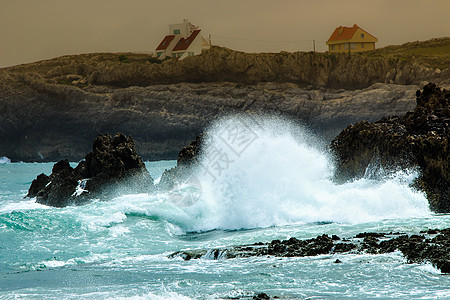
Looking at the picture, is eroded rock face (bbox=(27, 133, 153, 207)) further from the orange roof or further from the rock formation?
the orange roof

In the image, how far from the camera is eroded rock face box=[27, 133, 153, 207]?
30.5 metres

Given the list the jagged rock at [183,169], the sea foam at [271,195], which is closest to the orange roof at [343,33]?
the jagged rock at [183,169]

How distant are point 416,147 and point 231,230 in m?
7.51

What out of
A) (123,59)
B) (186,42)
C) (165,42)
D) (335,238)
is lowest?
(335,238)

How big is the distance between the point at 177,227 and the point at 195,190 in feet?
14.4

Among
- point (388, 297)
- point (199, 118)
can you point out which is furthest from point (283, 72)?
point (388, 297)

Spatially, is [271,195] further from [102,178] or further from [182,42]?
[182,42]

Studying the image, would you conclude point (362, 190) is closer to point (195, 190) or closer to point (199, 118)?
point (195, 190)

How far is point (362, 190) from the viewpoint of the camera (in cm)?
2414

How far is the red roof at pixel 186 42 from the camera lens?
352ft

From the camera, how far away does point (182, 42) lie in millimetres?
109000

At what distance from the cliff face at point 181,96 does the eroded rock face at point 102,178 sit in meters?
58.1

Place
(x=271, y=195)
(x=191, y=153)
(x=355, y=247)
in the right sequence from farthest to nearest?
(x=191, y=153)
(x=271, y=195)
(x=355, y=247)

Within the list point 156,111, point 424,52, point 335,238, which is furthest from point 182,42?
point 335,238
